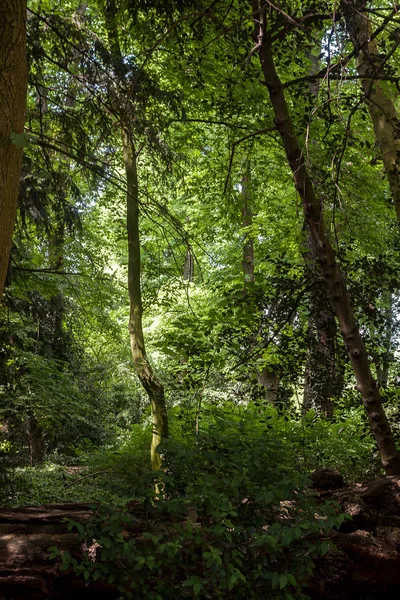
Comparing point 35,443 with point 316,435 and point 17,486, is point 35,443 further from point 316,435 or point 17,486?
point 316,435

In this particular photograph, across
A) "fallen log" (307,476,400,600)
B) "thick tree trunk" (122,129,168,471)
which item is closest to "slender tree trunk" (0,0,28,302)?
"fallen log" (307,476,400,600)

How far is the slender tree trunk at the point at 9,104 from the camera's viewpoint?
8.80 ft

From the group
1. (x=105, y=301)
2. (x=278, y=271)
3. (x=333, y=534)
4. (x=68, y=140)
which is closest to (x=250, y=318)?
(x=278, y=271)

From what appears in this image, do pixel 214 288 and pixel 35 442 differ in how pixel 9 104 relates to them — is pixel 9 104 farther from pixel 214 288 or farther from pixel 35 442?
pixel 35 442

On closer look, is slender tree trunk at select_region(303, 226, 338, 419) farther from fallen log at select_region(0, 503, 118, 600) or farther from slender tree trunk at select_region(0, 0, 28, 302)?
slender tree trunk at select_region(0, 0, 28, 302)

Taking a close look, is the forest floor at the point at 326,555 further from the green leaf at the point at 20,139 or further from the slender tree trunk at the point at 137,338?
the slender tree trunk at the point at 137,338

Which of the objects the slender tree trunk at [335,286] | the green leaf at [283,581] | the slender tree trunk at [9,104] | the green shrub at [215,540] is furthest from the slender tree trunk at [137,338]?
the green leaf at [283,581]

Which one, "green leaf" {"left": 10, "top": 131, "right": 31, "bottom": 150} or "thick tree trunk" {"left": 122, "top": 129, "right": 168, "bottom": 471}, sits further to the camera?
"thick tree trunk" {"left": 122, "top": 129, "right": 168, "bottom": 471}

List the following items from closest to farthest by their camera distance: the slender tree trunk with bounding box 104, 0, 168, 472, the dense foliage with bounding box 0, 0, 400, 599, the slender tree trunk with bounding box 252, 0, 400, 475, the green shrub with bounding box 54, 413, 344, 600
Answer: the green shrub with bounding box 54, 413, 344, 600 → the dense foliage with bounding box 0, 0, 400, 599 → the slender tree trunk with bounding box 252, 0, 400, 475 → the slender tree trunk with bounding box 104, 0, 168, 472

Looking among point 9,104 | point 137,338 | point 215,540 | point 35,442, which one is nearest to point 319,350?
point 215,540

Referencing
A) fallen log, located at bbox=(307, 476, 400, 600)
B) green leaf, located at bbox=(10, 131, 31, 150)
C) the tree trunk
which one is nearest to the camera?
green leaf, located at bbox=(10, 131, 31, 150)

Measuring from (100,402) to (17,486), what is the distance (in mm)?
6458

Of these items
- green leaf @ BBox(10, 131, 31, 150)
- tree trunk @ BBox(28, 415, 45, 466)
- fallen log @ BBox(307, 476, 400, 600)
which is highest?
green leaf @ BBox(10, 131, 31, 150)

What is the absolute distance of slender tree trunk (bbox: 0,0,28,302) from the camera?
8.80 ft
